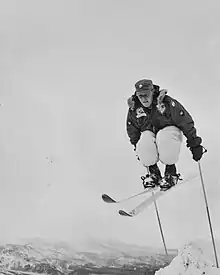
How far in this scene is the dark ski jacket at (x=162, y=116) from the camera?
23.2 ft

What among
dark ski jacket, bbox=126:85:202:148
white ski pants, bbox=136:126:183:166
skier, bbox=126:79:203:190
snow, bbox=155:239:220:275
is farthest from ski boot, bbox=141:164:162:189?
snow, bbox=155:239:220:275

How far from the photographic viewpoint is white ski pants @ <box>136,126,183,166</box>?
23.4 ft

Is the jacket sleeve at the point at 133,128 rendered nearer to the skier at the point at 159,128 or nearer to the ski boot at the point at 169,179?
the skier at the point at 159,128

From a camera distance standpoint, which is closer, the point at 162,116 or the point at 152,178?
the point at 162,116

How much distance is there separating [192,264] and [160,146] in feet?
6.45

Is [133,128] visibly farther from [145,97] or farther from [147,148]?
[145,97]

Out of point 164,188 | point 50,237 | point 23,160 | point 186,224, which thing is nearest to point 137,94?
point 164,188

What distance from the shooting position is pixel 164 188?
24.6 ft

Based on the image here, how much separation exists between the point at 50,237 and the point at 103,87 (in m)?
6.23

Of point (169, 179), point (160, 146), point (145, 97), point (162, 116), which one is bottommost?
point (169, 179)

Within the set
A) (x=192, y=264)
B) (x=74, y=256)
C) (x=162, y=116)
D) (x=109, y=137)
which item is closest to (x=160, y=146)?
(x=162, y=116)

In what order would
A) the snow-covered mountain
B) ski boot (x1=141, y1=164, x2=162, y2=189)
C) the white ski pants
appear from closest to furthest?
the white ski pants < ski boot (x1=141, y1=164, x2=162, y2=189) < the snow-covered mountain

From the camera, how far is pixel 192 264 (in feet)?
25.5

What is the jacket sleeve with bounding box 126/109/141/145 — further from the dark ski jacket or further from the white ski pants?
the white ski pants
